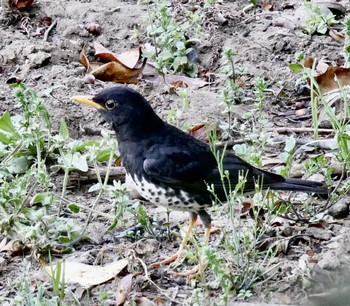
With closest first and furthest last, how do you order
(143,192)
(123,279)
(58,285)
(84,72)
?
(58,285), (123,279), (143,192), (84,72)

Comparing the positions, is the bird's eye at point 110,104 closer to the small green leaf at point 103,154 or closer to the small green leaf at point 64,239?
the small green leaf at point 103,154

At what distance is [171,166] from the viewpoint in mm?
5430

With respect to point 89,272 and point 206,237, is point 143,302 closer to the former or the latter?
point 89,272

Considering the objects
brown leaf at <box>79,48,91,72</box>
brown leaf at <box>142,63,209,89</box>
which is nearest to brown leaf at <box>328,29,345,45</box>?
→ brown leaf at <box>142,63,209,89</box>

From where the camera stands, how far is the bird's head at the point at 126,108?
5.69 m

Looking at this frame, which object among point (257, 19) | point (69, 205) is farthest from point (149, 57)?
point (69, 205)

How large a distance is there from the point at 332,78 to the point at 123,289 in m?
3.04

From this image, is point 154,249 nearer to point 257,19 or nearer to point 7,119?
point 7,119

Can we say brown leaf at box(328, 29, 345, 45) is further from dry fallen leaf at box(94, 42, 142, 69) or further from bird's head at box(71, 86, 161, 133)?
bird's head at box(71, 86, 161, 133)

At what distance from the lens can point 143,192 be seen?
5.39 metres

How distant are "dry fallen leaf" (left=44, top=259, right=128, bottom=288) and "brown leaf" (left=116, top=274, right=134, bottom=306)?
97 mm

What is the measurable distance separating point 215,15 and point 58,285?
13.6 ft

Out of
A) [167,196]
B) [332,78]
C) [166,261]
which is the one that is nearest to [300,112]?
[332,78]

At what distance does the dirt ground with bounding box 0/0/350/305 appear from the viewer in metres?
5.10
